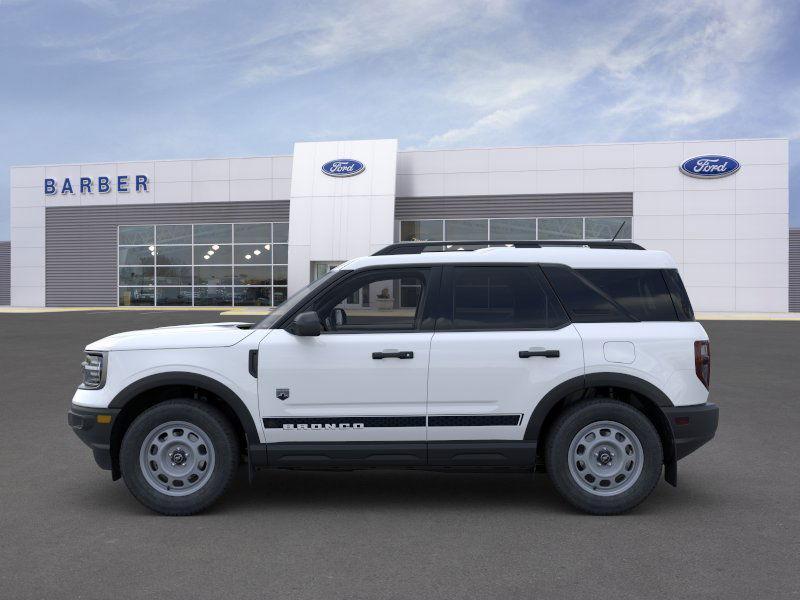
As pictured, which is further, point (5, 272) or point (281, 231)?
point (5, 272)

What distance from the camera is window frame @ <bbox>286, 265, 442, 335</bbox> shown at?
200 inches

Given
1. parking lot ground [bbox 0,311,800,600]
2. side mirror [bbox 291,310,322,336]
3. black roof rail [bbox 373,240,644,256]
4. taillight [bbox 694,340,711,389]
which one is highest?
black roof rail [bbox 373,240,644,256]

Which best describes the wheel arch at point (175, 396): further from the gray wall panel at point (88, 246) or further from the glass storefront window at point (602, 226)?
the gray wall panel at point (88, 246)

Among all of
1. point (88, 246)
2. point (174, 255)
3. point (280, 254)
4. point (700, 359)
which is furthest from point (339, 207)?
point (700, 359)

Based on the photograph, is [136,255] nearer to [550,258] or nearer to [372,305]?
[372,305]

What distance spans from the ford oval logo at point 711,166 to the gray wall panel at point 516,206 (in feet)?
10.2

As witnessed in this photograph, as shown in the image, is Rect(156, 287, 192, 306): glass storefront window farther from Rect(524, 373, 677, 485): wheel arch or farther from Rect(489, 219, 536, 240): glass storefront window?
Rect(524, 373, 677, 485): wheel arch

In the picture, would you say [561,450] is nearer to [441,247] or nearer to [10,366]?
[441,247]

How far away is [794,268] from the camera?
3638cm

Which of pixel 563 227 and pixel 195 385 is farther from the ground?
pixel 563 227

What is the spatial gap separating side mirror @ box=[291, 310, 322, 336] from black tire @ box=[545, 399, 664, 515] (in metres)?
1.77

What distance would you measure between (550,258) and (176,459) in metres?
2.96

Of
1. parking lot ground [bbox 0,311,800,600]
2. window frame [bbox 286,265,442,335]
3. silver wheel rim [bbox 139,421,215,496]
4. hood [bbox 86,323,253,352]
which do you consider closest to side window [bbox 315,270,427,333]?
window frame [bbox 286,265,442,335]

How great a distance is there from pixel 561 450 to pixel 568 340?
0.74 metres
